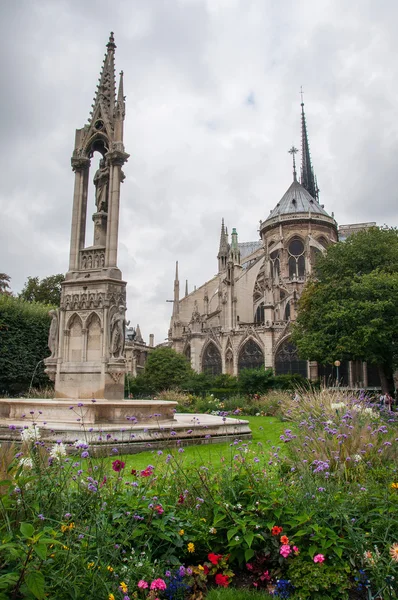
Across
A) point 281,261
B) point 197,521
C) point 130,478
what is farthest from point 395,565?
point 281,261

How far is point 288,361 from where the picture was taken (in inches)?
1791

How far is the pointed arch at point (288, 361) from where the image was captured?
148ft

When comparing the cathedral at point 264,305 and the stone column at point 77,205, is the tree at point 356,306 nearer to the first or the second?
the cathedral at point 264,305

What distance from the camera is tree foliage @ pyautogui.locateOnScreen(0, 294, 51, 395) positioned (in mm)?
25859

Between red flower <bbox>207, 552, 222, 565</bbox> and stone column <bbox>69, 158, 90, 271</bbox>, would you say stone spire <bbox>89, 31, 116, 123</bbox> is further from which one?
red flower <bbox>207, 552, 222, 565</bbox>

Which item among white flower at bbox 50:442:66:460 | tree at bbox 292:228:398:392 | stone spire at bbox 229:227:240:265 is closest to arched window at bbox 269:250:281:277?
stone spire at bbox 229:227:240:265

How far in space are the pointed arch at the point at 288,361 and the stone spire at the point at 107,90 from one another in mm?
34576

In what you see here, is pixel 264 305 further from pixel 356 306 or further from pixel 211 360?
pixel 356 306

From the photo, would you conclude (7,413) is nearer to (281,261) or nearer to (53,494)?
(53,494)

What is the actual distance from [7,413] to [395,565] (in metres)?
9.57

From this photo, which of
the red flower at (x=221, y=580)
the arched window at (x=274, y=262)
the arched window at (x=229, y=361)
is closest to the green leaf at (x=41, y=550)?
the red flower at (x=221, y=580)

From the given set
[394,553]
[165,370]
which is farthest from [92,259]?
[165,370]

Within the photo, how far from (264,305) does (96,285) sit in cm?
3657

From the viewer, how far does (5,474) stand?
3.63 m
